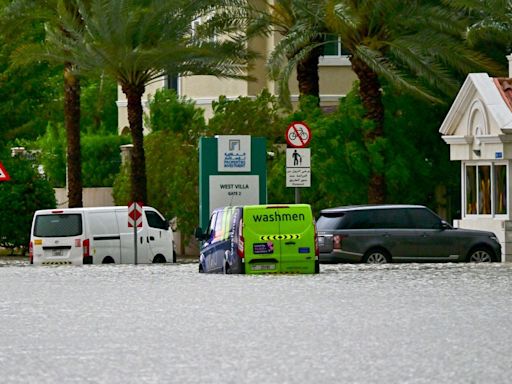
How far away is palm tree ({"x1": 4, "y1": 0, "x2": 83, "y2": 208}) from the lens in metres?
53.2

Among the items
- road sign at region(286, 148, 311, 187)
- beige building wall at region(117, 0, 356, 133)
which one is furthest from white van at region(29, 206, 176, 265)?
beige building wall at region(117, 0, 356, 133)

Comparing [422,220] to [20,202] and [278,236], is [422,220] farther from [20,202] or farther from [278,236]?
[20,202]

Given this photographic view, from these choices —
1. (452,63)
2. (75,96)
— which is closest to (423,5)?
(452,63)

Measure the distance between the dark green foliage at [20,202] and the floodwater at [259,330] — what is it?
27.7 metres

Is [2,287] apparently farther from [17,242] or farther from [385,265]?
[17,242]

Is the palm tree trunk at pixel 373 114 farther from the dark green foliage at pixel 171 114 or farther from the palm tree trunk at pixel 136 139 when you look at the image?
the dark green foliage at pixel 171 114

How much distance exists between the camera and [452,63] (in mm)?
50562

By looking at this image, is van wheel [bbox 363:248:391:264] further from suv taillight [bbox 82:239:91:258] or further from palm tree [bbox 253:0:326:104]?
palm tree [bbox 253:0:326:104]

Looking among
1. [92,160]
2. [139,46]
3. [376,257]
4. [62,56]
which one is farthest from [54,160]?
[376,257]

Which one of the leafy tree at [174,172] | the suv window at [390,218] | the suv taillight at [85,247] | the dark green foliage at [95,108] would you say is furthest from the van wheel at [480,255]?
the dark green foliage at [95,108]

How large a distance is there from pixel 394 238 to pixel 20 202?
22.3 metres

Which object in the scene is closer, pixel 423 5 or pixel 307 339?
pixel 307 339

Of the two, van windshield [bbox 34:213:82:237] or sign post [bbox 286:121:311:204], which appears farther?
van windshield [bbox 34:213:82:237]

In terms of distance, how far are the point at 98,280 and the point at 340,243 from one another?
905 centimetres
